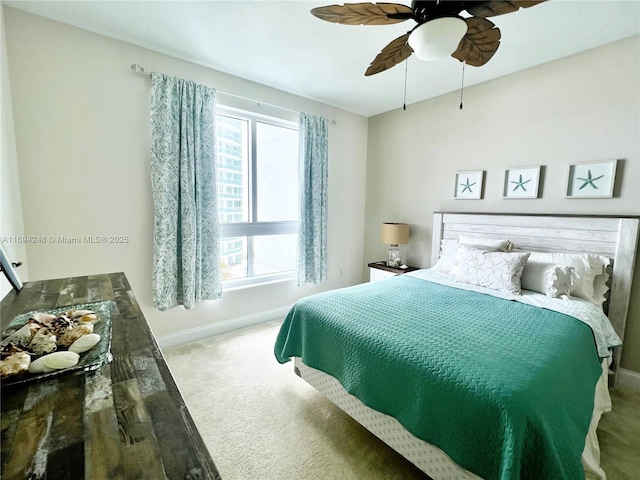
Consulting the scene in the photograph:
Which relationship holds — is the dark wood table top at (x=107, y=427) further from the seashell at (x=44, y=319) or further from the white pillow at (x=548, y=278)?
the white pillow at (x=548, y=278)


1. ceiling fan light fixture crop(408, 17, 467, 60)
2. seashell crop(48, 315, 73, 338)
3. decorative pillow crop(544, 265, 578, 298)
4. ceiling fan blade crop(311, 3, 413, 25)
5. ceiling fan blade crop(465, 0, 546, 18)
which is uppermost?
ceiling fan blade crop(311, 3, 413, 25)

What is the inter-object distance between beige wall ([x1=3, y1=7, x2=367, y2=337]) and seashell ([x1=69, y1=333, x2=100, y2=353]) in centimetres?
172

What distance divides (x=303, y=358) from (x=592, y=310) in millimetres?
1930

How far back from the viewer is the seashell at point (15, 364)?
0.71m

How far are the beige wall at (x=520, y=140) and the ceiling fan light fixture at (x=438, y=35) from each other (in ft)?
5.82

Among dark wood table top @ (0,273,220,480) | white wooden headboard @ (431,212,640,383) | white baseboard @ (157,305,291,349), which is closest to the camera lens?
dark wood table top @ (0,273,220,480)

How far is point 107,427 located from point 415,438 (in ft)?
4.12

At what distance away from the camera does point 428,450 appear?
1251 mm

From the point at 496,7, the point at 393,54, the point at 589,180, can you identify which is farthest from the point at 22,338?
the point at 589,180

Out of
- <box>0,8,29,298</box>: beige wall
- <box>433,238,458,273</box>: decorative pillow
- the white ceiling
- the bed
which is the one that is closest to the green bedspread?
the bed

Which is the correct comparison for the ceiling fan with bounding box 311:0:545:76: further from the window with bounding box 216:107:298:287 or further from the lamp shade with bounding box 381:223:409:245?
the lamp shade with bounding box 381:223:409:245

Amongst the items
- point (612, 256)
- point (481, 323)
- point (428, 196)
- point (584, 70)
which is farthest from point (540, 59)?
point (481, 323)

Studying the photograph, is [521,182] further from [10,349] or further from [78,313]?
[10,349]

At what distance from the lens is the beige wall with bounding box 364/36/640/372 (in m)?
2.11
